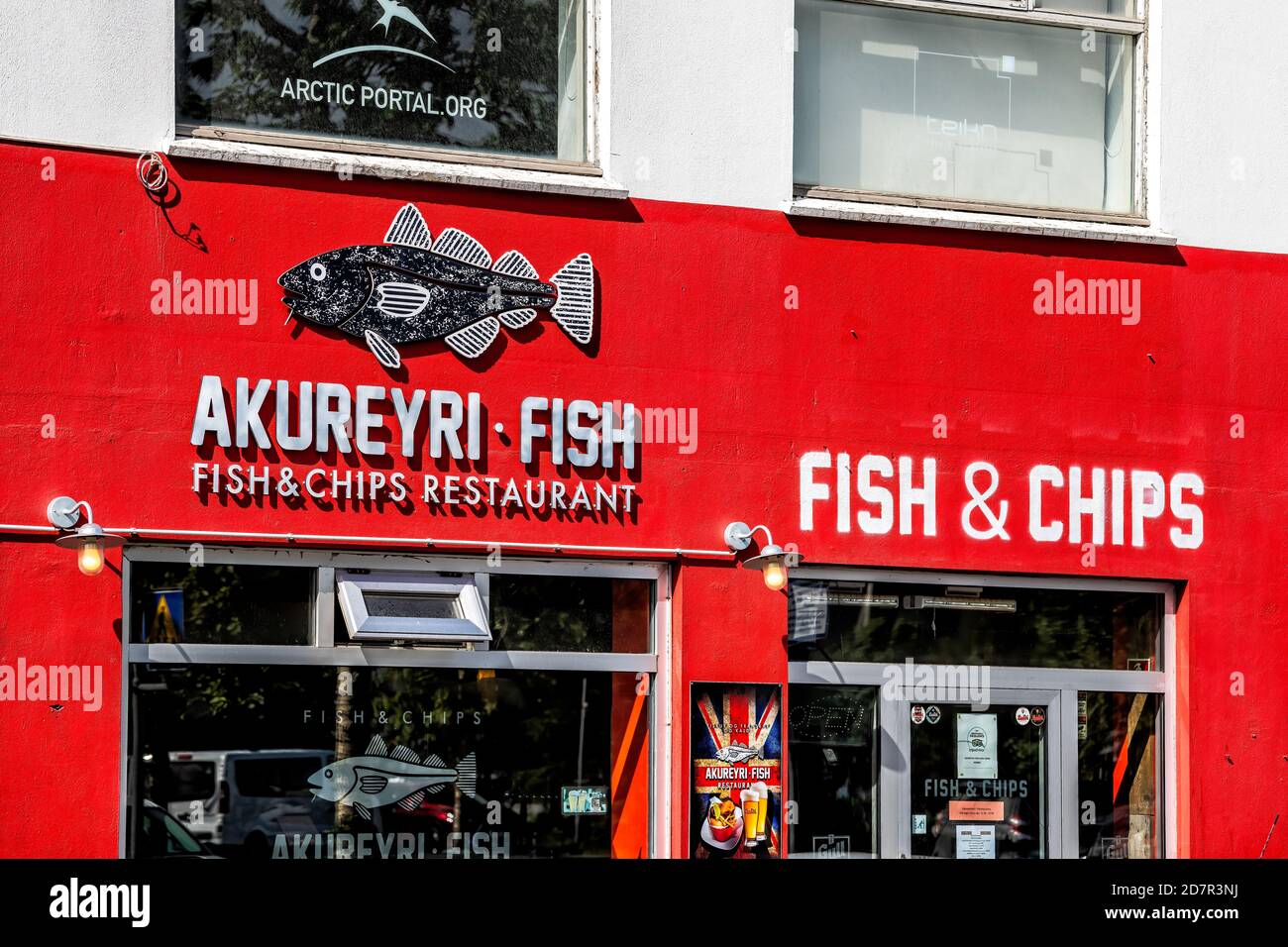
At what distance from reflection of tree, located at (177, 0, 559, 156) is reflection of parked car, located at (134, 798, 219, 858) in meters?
3.78

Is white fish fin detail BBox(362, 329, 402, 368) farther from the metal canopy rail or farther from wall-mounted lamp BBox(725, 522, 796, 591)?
wall-mounted lamp BBox(725, 522, 796, 591)

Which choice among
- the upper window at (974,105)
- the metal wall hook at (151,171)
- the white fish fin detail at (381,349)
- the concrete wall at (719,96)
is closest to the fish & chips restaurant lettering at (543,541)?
the white fish fin detail at (381,349)

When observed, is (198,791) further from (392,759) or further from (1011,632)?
(1011,632)

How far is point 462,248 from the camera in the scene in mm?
10906

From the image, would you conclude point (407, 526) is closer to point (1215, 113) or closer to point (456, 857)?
point (456, 857)

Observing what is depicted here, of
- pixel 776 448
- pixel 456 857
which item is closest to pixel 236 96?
pixel 776 448

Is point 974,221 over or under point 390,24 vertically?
under

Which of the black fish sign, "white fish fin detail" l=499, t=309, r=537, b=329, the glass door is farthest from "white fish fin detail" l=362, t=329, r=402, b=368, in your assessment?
the glass door

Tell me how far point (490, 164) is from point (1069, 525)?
408 centimetres

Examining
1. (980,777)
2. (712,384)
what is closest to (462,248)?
(712,384)

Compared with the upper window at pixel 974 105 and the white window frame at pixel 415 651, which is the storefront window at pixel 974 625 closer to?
the white window frame at pixel 415 651

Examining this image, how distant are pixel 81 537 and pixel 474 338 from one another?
2410 mm

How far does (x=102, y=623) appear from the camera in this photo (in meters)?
10.1

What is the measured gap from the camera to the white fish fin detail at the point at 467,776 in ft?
35.0
